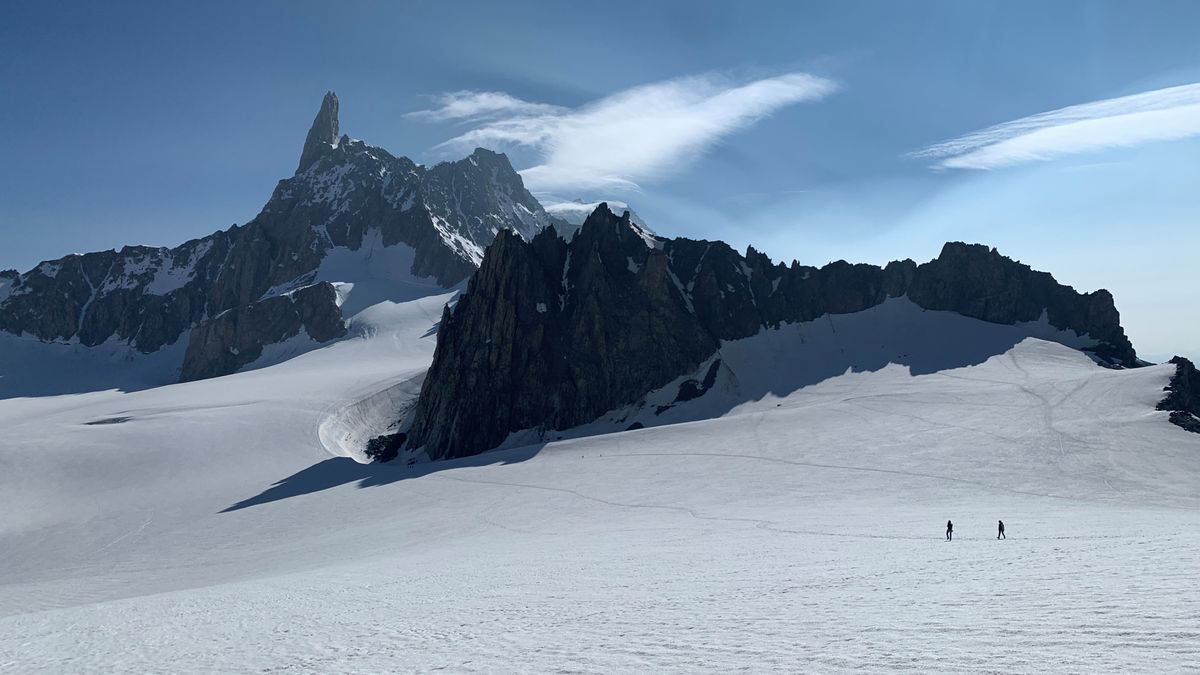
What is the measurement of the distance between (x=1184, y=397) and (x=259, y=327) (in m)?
145

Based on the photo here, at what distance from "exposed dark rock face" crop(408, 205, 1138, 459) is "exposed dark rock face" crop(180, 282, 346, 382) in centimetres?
5785

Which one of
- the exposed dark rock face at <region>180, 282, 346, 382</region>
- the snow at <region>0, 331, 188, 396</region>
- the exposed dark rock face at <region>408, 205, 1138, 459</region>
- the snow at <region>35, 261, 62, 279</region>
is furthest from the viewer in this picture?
the snow at <region>35, 261, 62, 279</region>

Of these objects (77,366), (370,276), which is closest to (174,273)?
(77,366)

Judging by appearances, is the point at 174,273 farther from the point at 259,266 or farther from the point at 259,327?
the point at 259,327

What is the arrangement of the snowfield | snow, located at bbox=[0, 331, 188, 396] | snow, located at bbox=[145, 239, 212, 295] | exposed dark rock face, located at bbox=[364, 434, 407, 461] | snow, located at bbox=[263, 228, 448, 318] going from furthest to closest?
snow, located at bbox=[145, 239, 212, 295]
snow, located at bbox=[0, 331, 188, 396]
snow, located at bbox=[263, 228, 448, 318]
exposed dark rock face, located at bbox=[364, 434, 407, 461]
the snowfield

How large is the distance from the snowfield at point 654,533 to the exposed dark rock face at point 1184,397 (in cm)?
134

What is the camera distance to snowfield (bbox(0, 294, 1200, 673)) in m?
11.5

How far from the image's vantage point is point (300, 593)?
71.9 ft

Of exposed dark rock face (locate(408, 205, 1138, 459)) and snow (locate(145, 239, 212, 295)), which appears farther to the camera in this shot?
snow (locate(145, 239, 212, 295))

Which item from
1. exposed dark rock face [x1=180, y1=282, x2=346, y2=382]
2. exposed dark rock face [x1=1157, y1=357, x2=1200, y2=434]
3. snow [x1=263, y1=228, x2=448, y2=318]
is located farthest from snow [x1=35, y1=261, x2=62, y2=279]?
exposed dark rock face [x1=1157, y1=357, x2=1200, y2=434]

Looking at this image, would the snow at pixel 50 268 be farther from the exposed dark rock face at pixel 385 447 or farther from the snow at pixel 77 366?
the exposed dark rock face at pixel 385 447

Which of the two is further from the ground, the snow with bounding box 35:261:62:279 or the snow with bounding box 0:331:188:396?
the snow with bounding box 35:261:62:279

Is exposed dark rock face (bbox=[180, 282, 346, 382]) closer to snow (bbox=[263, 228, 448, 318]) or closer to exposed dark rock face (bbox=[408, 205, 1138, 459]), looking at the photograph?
snow (bbox=[263, 228, 448, 318])

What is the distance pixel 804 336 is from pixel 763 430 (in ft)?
137
